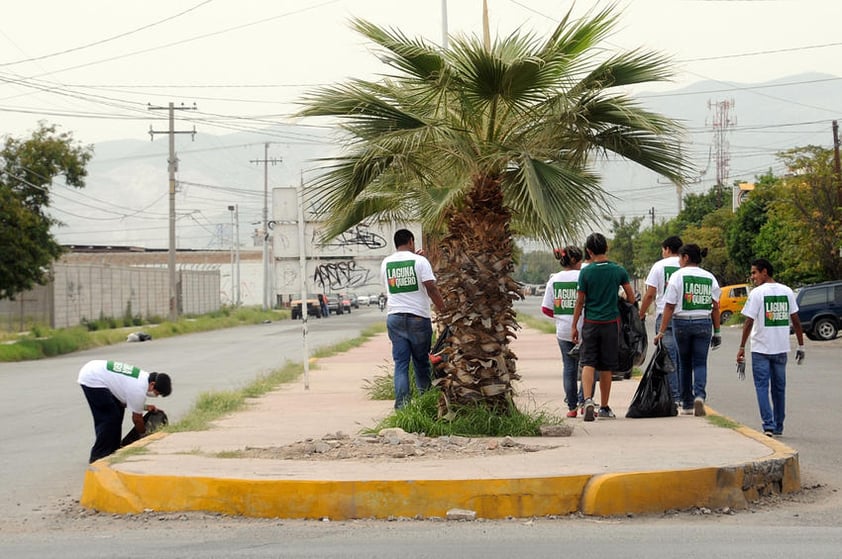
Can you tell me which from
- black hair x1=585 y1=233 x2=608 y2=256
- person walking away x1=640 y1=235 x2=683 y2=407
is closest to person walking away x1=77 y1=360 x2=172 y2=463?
black hair x1=585 y1=233 x2=608 y2=256

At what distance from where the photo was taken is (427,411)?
11.3m

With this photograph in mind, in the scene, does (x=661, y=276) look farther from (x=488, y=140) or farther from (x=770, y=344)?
(x=488, y=140)

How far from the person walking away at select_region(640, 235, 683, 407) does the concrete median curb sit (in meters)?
4.25

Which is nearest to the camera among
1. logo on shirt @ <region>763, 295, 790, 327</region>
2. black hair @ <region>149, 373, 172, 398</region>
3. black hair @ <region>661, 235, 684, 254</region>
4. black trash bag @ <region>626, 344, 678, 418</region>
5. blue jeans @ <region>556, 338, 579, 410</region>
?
black hair @ <region>149, 373, 172, 398</region>

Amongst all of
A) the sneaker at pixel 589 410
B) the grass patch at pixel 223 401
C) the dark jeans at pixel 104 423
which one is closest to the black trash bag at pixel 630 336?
the sneaker at pixel 589 410

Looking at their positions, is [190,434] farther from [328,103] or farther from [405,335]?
[328,103]

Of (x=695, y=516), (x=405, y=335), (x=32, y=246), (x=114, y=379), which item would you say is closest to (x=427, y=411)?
(x=405, y=335)

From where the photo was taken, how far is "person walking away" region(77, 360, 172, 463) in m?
10.5

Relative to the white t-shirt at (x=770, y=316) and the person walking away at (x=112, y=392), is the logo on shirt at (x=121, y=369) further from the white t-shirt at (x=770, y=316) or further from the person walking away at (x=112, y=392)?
the white t-shirt at (x=770, y=316)

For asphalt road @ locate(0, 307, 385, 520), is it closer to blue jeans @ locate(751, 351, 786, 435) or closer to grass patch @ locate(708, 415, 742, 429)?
grass patch @ locate(708, 415, 742, 429)

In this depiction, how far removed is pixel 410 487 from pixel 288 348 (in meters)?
26.8

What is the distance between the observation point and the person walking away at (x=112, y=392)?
10.5m

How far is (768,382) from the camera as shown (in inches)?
472

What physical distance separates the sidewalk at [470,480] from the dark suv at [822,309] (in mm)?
24751
